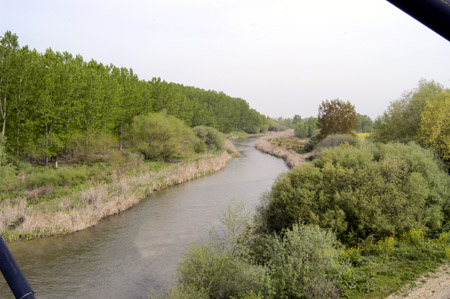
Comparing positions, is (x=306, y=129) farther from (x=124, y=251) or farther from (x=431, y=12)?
(x=431, y=12)

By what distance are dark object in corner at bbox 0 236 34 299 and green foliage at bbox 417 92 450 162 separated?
2910 centimetres

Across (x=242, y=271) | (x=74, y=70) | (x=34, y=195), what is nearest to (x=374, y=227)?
(x=242, y=271)

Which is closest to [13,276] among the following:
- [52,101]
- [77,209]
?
[77,209]

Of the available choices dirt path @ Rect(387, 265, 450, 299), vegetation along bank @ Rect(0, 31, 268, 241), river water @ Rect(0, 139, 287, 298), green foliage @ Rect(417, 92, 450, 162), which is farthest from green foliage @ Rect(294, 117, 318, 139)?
dirt path @ Rect(387, 265, 450, 299)

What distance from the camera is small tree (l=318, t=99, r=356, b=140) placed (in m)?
50.2

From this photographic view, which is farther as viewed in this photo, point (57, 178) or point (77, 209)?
point (57, 178)

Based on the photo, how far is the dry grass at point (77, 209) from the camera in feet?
56.7

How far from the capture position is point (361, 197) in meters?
15.8

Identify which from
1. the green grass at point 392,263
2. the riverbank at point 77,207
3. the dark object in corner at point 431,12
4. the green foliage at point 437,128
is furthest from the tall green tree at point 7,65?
the green foliage at point 437,128

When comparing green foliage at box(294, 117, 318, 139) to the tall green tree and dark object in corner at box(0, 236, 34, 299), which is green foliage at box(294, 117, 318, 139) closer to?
the tall green tree

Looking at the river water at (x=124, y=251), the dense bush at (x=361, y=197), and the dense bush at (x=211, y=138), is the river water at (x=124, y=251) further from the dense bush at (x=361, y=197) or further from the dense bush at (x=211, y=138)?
the dense bush at (x=211, y=138)

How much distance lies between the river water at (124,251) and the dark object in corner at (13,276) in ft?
43.2

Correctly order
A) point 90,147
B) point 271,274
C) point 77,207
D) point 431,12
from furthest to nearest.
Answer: point 90,147
point 77,207
point 271,274
point 431,12

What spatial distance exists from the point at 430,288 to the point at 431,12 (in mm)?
12949
